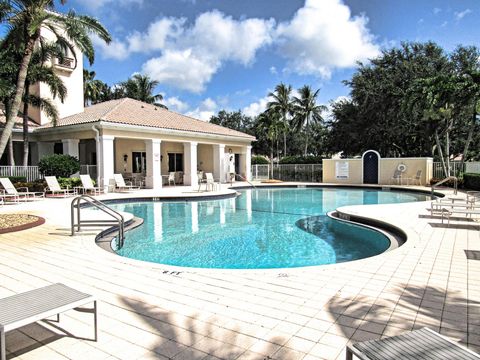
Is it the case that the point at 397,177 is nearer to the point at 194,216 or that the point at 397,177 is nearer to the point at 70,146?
the point at 194,216

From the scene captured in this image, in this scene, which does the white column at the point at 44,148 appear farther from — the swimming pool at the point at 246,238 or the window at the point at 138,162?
the swimming pool at the point at 246,238

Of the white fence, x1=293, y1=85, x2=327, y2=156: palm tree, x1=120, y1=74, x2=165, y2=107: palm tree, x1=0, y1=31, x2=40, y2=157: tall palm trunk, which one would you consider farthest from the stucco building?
x1=120, y1=74, x2=165, y2=107: palm tree

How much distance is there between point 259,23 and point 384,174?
49.6 feet

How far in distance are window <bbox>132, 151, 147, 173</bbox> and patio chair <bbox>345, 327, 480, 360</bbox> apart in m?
24.2

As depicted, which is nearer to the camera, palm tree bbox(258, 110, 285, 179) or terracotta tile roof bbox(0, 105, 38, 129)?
terracotta tile roof bbox(0, 105, 38, 129)

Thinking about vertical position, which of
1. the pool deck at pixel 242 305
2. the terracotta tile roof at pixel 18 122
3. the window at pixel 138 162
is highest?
the terracotta tile roof at pixel 18 122

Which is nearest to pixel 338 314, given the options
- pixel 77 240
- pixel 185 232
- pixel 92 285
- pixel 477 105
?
pixel 92 285

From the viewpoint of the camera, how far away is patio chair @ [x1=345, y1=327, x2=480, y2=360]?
2.17 metres

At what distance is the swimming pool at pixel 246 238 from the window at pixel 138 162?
10337mm

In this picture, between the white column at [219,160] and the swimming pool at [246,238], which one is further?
the white column at [219,160]

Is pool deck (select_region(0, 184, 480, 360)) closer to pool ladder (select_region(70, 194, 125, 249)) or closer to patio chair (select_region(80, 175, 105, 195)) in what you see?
pool ladder (select_region(70, 194, 125, 249))

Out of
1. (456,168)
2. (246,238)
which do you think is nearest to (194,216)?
(246,238)

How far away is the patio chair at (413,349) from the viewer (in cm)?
217

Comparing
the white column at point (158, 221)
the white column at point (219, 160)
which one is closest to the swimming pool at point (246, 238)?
the white column at point (158, 221)
